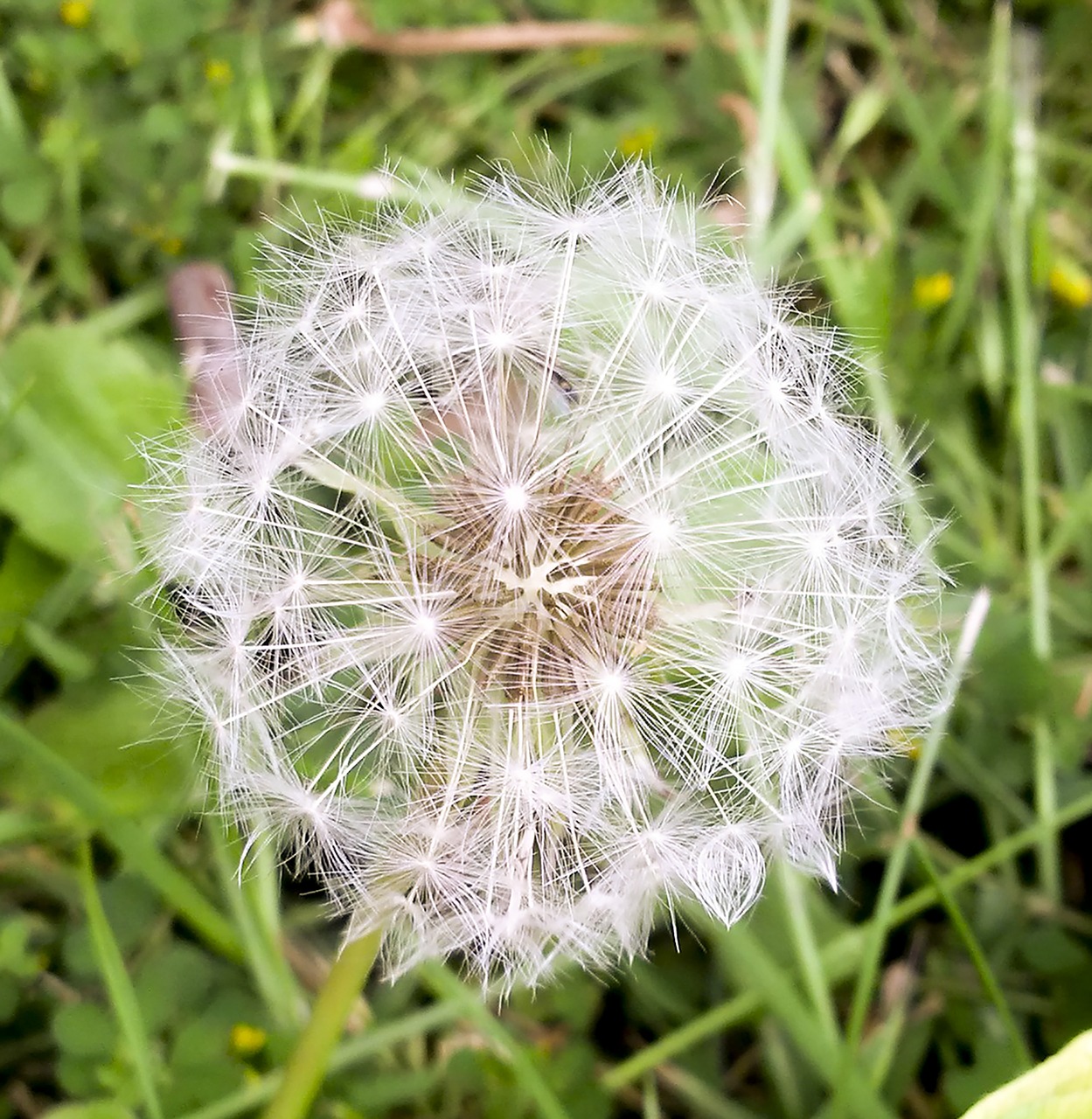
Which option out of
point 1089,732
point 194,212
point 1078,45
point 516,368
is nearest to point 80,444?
point 194,212

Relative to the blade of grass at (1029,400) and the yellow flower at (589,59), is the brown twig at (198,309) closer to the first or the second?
the yellow flower at (589,59)

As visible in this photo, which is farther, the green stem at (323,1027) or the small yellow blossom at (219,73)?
the small yellow blossom at (219,73)

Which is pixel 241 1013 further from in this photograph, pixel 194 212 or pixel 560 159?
pixel 560 159

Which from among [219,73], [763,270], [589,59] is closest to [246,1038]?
[763,270]

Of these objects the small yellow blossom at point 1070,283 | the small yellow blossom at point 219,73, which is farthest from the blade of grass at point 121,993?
the small yellow blossom at point 1070,283

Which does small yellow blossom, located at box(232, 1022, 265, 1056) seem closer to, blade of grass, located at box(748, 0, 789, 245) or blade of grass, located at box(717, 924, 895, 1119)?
blade of grass, located at box(717, 924, 895, 1119)
